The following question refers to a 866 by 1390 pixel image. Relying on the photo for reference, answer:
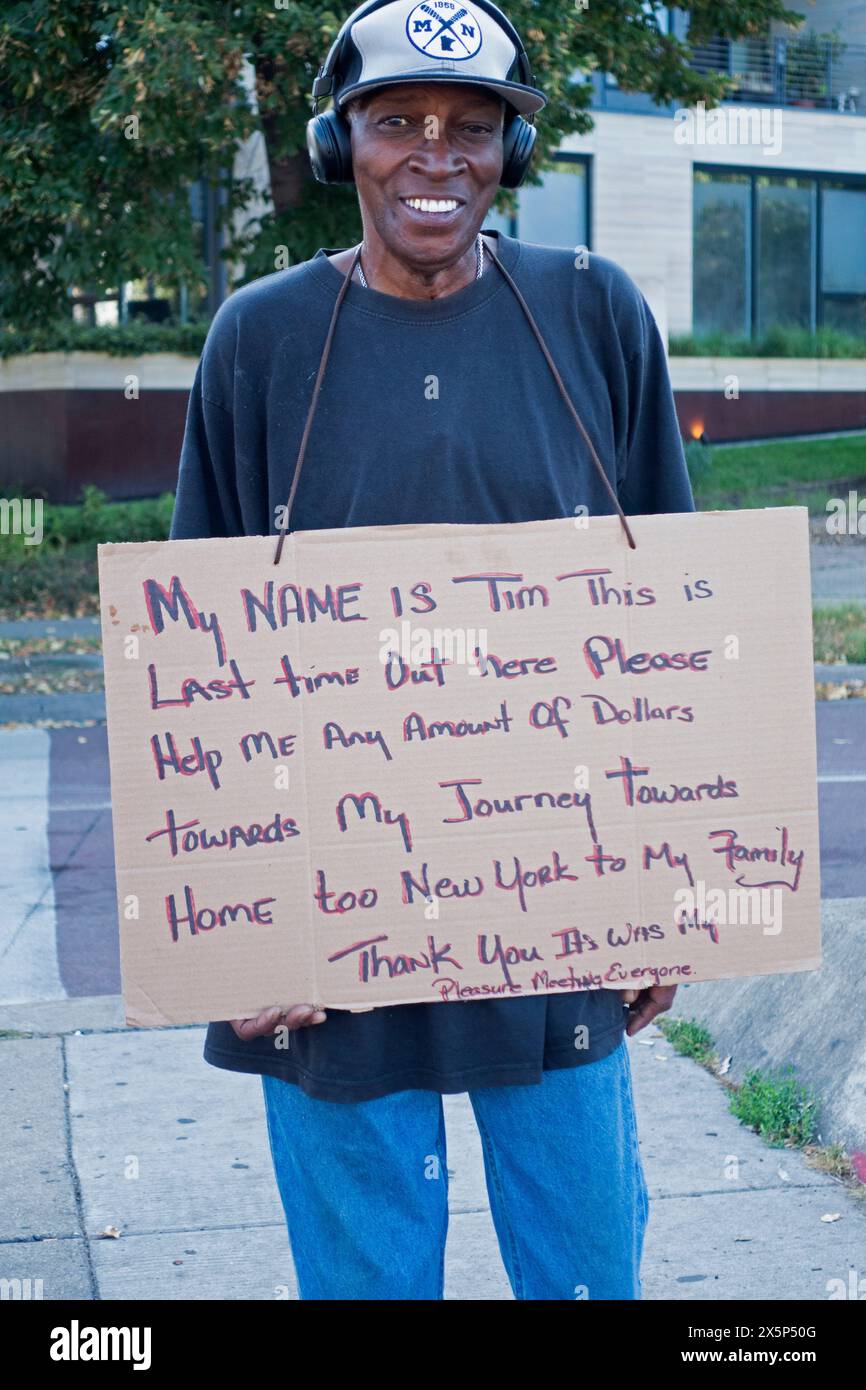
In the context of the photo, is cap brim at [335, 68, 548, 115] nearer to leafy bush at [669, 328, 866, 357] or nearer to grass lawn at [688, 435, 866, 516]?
grass lawn at [688, 435, 866, 516]

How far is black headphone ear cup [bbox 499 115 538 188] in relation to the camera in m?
2.46

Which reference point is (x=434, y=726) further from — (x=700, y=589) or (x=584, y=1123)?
(x=584, y=1123)

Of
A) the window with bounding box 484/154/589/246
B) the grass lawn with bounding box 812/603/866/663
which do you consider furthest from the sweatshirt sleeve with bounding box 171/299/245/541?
the window with bounding box 484/154/589/246

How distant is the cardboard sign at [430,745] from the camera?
2.26 m

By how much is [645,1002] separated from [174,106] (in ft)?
35.2

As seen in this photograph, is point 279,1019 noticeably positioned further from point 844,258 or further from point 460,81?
point 844,258

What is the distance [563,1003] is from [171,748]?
2.02 feet

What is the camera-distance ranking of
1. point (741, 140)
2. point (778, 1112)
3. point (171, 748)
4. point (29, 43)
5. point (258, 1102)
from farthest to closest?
1. point (741, 140)
2. point (29, 43)
3. point (258, 1102)
4. point (778, 1112)
5. point (171, 748)

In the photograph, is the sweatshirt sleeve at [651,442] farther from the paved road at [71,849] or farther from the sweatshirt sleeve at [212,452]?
the paved road at [71,849]

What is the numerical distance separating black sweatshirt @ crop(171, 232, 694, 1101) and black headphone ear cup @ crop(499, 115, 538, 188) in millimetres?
172
